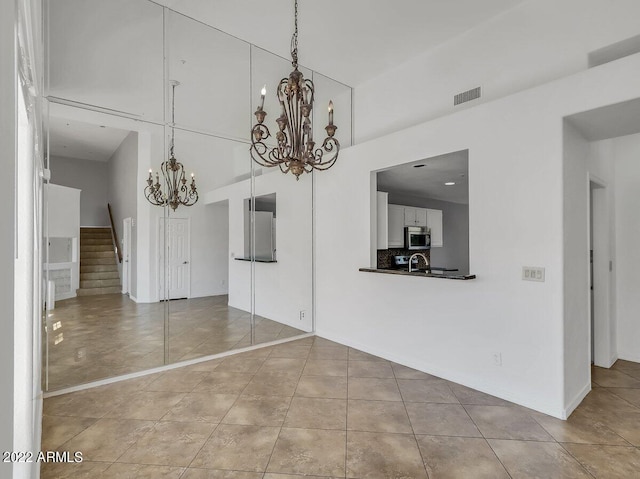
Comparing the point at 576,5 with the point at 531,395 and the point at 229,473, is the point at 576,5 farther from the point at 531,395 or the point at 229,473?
the point at 229,473

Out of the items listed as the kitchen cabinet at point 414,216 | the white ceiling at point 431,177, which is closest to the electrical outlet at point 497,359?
the white ceiling at point 431,177

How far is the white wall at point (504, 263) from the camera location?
8.85ft

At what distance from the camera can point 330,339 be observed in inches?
189

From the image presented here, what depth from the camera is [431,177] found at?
5.44m

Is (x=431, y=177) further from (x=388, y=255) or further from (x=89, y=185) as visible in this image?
(x=89, y=185)

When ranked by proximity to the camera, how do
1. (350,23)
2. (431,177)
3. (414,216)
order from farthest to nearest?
(414,216)
(431,177)
(350,23)

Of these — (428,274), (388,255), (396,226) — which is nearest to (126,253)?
(428,274)

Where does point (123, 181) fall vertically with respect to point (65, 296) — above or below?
above

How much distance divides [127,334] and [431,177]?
4639mm

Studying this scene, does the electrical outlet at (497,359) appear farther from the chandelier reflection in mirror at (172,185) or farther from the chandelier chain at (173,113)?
the chandelier chain at (173,113)

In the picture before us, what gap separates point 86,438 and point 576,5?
5.13 meters

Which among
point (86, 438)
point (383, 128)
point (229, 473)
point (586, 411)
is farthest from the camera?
point (383, 128)

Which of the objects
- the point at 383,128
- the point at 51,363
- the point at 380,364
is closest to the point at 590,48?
the point at 383,128

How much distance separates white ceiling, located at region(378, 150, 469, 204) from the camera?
416cm
